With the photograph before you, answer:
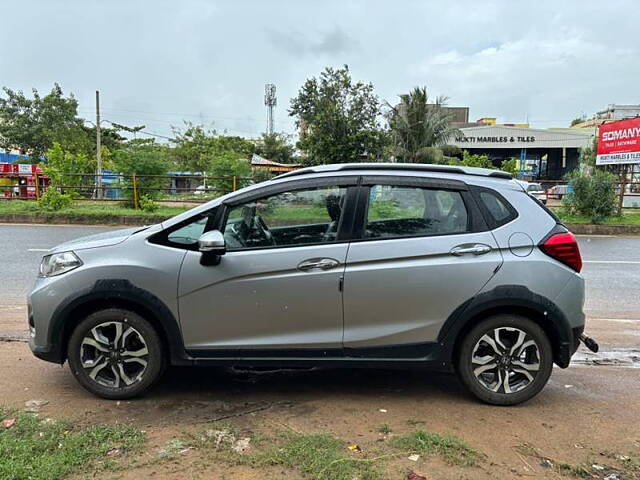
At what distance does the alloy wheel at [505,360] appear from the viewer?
137 inches

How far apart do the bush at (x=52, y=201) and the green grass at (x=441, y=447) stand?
56.7 ft

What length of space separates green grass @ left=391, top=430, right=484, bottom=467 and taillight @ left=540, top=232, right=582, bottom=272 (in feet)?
4.62

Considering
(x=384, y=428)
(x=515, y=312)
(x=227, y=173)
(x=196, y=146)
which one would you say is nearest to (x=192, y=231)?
(x=384, y=428)

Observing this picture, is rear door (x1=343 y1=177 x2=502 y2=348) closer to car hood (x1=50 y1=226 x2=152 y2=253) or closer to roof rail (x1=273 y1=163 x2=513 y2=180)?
roof rail (x1=273 y1=163 x2=513 y2=180)

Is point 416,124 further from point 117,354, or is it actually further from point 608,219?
point 117,354

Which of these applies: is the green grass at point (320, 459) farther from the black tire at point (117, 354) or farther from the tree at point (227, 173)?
the tree at point (227, 173)

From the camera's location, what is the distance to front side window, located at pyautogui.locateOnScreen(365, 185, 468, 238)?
3.53m

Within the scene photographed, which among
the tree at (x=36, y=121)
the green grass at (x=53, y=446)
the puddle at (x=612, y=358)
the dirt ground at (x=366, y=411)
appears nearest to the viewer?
the green grass at (x=53, y=446)

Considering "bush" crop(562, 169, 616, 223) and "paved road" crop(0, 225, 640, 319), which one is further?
"bush" crop(562, 169, 616, 223)

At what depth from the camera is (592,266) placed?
9.51 meters

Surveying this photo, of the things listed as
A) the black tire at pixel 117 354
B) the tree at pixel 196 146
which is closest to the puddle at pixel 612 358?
the black tire at pixel 117 354

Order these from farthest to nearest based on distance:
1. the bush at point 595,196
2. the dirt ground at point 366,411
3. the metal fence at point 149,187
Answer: the metal fence at point 149,187 → the bush at point 595,196 → the dirt ground at point 366,411

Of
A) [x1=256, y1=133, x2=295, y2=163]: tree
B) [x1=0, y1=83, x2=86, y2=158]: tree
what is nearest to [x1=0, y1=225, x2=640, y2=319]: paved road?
[x1=0, y1=83, x2=86, y2=158]: tree

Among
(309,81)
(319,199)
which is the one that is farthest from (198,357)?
(309,81)
